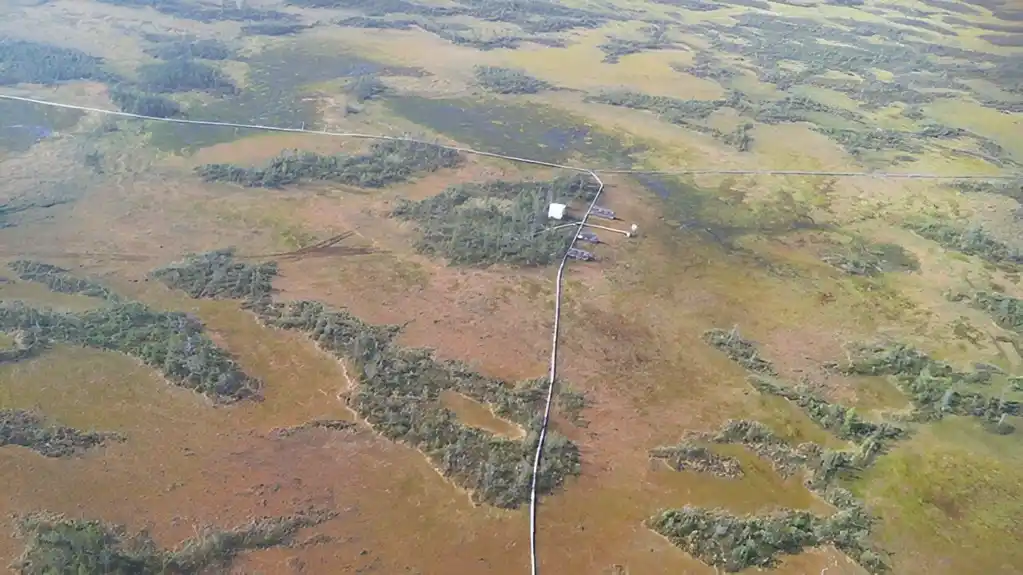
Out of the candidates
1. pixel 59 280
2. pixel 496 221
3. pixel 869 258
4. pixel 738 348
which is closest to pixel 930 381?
pixel 738 348

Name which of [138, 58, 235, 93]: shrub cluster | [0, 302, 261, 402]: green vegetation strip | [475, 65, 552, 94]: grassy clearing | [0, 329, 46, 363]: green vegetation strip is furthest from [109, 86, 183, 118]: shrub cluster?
[0, 329, 46, 363]: green vegetation strip

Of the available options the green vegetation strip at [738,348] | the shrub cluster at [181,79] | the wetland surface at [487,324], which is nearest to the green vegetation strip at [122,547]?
the wetland surface at [487,324]

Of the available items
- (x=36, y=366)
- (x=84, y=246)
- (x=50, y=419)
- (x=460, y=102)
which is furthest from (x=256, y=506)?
(x=460, y=102)

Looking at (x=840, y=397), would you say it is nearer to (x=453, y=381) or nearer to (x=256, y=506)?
(x=453, y=381)

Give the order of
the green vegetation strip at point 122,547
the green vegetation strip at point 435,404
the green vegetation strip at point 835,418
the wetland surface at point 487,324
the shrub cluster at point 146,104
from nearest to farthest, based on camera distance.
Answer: the green vegetation strip at point 122,547 → the wetland surface at point 487,324 → the green vegetation strip at point 435,404 → the green vegetation strip at point 835,418 → the shrub cluster at point 146,104

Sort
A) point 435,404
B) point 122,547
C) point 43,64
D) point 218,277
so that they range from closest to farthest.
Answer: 1. point 122,547
2. point 435,404
3. point 218,277
4. point 43,64

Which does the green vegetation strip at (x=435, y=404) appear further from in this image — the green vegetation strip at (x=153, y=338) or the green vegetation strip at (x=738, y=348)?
the green vegetation strip at (x=738, y=348)

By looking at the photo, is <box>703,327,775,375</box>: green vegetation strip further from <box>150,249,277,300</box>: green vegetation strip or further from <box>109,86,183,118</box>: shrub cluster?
<box>109,86,183,118</box>: shrub cluster

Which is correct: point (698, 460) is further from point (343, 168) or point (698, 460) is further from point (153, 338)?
point (343, 168)
